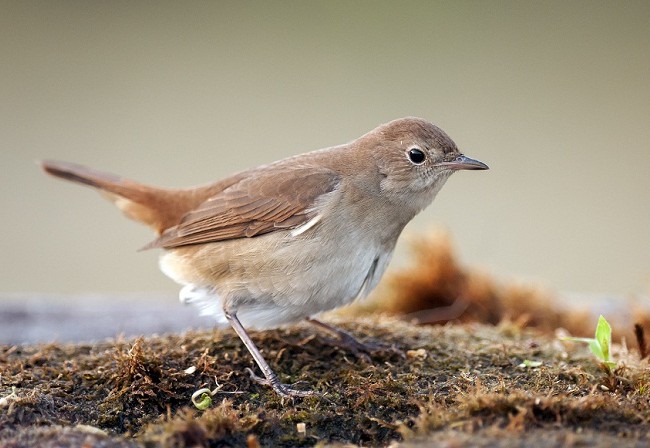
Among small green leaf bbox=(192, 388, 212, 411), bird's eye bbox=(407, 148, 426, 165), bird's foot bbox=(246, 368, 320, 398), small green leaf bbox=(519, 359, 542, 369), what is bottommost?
small green leaf bbox=(519, 359, 542, 369)

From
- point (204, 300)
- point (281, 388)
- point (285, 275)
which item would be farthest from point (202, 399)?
point (204, 300)

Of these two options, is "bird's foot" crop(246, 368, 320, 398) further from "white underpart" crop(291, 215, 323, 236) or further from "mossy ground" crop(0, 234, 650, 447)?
"white underpart" crop(291, 215, 323, 236)

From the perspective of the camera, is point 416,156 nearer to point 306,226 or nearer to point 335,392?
point 306,226

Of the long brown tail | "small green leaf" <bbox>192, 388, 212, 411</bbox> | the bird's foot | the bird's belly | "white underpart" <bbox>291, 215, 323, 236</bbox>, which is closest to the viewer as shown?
"small green leaf" <bbox>192, 388, 212, 411</bbox>

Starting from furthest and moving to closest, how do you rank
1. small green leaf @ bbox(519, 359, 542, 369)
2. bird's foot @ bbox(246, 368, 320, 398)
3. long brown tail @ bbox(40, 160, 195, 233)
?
1. long brown tail @ bbox(40, 160, 195, 233)
2. small green leaf @ bbox(519, 359, 542, 369)
3. bird's foot @ bbox(246, 368, 320, 398)

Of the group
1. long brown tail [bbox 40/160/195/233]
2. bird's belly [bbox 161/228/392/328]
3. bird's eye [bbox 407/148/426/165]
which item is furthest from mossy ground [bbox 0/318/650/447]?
bird's eye [bbox 407/148/426/165]

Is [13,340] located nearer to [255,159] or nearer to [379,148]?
[379,148]

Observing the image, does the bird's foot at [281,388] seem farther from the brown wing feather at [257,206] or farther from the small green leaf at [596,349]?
the small green leaf at [596,349]

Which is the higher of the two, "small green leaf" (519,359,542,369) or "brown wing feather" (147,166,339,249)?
"brown wing feather" (147,166,339,249)
